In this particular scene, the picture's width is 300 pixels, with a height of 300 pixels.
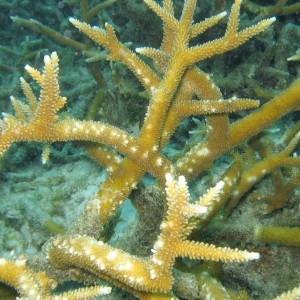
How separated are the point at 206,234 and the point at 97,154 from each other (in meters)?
1.23

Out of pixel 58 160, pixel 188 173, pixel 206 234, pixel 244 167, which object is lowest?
pixel 206 234

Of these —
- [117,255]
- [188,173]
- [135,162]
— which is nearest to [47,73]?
[135,162]

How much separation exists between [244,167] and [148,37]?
326 cm

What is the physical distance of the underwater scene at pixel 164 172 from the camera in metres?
1.77

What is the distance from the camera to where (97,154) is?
246 centimetres

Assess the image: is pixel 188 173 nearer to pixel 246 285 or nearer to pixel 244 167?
pixel 244 167

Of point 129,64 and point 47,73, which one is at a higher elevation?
point 129,64

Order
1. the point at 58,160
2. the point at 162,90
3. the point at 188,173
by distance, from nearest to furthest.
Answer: the point at 162,90 → the point at 188,173 → the point at 58,160

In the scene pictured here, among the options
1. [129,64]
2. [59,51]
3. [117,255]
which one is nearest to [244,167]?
[129,64]

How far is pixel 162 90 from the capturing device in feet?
6.98

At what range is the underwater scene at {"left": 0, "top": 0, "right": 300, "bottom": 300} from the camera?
1771 mm

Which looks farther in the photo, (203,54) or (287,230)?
(287,230)

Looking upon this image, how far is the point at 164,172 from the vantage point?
2371 mm

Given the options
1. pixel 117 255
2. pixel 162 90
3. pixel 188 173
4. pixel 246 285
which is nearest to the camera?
pixel 117 255
